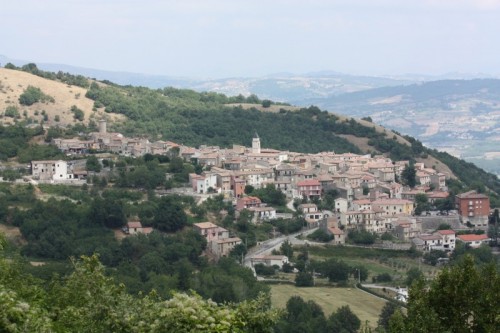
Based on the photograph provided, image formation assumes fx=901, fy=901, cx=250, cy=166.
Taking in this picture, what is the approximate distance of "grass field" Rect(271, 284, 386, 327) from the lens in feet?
97.1

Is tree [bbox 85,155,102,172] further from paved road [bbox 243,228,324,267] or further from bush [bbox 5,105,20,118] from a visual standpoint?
bush [bbox 5,105,20,118]

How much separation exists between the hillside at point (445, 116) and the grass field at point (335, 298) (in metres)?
79.9

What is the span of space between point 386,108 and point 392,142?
401ft

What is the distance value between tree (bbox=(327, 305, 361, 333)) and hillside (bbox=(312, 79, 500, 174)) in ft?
278

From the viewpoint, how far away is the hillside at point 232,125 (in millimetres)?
60125

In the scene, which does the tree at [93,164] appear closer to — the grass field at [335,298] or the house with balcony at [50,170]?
the house with balcony at [50,170]

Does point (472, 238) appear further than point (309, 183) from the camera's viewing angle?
No

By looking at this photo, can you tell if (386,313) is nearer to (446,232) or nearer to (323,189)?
(446,232)

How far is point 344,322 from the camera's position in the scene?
27.3 m

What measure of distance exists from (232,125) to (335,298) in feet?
109

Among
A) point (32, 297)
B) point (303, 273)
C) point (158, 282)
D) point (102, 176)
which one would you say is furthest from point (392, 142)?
point (32, 297)

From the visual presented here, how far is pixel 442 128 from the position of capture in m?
156

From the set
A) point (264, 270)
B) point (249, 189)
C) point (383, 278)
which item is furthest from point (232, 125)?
point (383, 278)

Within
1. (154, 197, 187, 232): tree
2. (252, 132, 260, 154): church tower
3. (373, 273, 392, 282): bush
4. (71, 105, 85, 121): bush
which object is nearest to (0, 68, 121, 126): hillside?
(71, 105, 85, 121): bush
